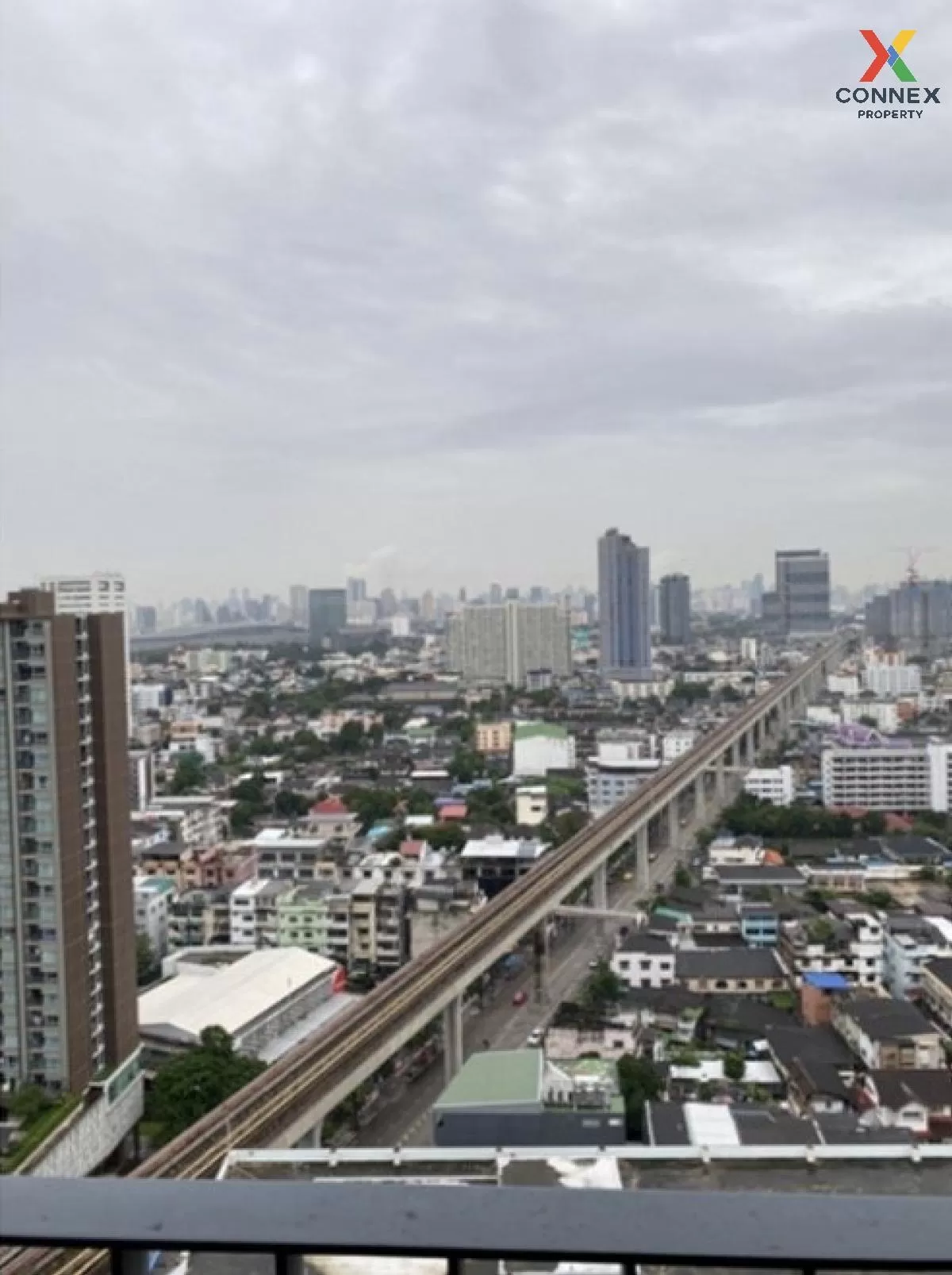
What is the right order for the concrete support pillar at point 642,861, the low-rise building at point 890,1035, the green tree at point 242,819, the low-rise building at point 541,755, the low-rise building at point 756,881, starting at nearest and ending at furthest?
the low-rise building at point 890,1035
the low-rise building at point 756,881
the concrete support pillar at point 642,861
the green tree at point 242,819
the low-rise building at point 541,755

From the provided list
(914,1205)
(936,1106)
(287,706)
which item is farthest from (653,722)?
(914,1205)

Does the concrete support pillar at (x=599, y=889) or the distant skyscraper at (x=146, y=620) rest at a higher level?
the distant skyscraper at (x=146, y=620)

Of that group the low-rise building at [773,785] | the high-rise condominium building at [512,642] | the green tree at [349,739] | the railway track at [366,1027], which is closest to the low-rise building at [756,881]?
the railway track at [366,1027]

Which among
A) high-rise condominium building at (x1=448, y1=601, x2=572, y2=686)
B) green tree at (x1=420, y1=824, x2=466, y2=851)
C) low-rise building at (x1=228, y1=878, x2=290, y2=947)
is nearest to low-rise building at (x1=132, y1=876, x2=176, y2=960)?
low-rise building at (x1=228, y1=878, x2=290, y2=947)

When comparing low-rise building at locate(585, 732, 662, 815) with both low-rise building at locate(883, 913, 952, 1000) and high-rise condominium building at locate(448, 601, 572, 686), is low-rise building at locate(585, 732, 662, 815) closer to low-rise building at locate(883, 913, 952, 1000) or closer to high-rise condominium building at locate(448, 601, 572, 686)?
low-rise building at locate(883, 913, 952, 1000)

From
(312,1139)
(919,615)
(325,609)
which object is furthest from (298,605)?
(312,1139)

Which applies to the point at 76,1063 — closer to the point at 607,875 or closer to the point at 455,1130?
the point at 455,1130

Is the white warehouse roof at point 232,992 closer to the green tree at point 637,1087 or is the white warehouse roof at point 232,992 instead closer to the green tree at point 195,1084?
the green tree at point 195,1084

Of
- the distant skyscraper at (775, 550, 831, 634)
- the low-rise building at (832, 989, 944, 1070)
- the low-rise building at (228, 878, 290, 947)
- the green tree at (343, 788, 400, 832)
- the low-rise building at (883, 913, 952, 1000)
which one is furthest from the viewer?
the distant skyscraper at (775, 550, 831, 634)
